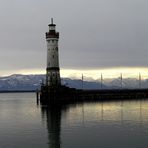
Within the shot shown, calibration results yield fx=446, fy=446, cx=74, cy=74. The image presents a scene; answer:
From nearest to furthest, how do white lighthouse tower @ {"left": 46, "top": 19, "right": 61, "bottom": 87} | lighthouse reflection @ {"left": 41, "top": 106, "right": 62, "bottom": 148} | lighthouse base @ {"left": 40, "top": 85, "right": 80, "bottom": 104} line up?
lighthouse reflection @ {"left": 41, "top": 106, "right": 62, "bottom": 148}, white lighthouse tower @ {"left": 46, "top": 19, "right": 61, "bottom": 87}, lighthouse base @ {"left": 40, "top": 85, "right": 80, "bottom": 104}

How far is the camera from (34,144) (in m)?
45.7

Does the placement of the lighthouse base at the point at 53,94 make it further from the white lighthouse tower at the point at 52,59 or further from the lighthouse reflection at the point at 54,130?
the lighthouse reflection at the point at 54,130

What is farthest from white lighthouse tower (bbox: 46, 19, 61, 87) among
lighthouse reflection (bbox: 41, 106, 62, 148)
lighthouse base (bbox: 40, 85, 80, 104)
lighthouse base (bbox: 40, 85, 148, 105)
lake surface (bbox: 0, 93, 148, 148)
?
lake surface (bbox: 0, 93, 148, 148)

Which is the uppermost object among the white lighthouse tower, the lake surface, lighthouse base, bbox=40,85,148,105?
the white lighthouse tower

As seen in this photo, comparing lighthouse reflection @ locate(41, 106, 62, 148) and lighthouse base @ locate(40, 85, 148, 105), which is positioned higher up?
lighthouse base @ locate(40, 85, 148, 105)

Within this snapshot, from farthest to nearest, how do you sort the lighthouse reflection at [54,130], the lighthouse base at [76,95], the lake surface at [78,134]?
the lighthouse base at [76,95] → the lighthouse reflection at [54,130] → the lake surface at [78,134]

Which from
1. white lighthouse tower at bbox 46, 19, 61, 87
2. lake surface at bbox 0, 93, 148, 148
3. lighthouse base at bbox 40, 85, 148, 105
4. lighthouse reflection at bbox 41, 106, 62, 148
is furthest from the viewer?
lighthouse base at bbox 40, 85, 148, 105

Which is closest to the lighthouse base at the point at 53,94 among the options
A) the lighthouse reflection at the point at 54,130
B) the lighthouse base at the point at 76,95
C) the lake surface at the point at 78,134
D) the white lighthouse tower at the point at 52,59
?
the lighthouse base at the point at 76,95

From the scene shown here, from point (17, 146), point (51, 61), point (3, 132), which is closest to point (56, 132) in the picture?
point (3, 132)

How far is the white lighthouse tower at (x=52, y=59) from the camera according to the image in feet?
360

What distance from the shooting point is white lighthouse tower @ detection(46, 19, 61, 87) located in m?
110

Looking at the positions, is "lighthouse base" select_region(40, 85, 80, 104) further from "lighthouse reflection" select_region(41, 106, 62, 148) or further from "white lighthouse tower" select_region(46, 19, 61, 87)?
"lighthouse reflection" select_region(41, 106, 62, 148)

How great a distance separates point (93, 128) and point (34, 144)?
45.1ft

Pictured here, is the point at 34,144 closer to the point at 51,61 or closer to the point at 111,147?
the point at 111,147
